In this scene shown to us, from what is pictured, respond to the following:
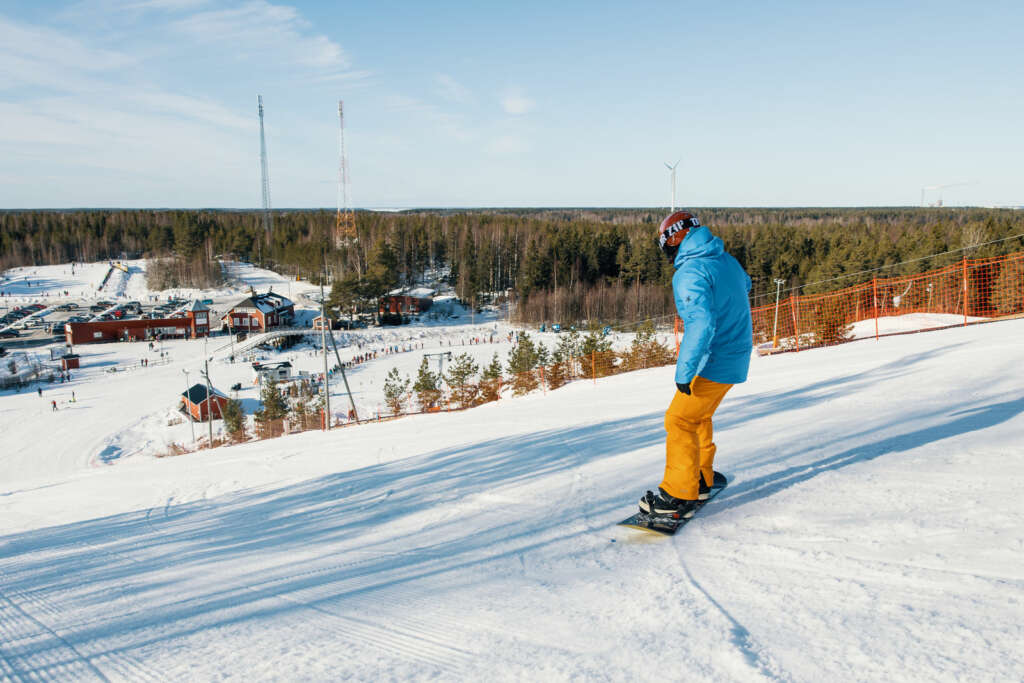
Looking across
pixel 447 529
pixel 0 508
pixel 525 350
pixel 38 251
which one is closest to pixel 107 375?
pixel 525 350

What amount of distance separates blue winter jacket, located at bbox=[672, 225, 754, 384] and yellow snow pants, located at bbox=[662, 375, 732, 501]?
82mm

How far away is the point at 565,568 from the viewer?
274cm

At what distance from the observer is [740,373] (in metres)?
3.03

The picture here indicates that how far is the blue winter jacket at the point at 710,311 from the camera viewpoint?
2.86 m

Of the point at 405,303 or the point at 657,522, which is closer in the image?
the point at 657,522

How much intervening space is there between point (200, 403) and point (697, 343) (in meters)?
32.7

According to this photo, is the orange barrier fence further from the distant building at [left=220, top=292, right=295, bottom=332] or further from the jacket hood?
the distant building at [left=220, top=292, right=295, bottom=332]

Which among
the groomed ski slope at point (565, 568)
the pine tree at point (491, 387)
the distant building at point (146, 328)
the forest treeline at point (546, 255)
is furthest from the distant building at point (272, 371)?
the groomed ski slope at point (565, 568)

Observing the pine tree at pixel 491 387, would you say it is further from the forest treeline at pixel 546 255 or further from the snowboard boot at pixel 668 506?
the forest treeline at pixel 546 255

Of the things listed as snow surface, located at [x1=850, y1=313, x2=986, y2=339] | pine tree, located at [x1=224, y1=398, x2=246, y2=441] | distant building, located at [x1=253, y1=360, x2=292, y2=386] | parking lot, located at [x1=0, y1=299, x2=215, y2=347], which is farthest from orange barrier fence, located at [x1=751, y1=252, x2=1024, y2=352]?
parking lot, located at [x1=0, y1=299, x2=215, y2=347]

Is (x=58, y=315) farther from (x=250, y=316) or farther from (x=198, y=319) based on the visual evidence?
(x=250, y=316)

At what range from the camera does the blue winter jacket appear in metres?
2.86

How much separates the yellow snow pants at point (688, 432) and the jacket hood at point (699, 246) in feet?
2.10

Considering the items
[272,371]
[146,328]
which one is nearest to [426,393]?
[272,371]
